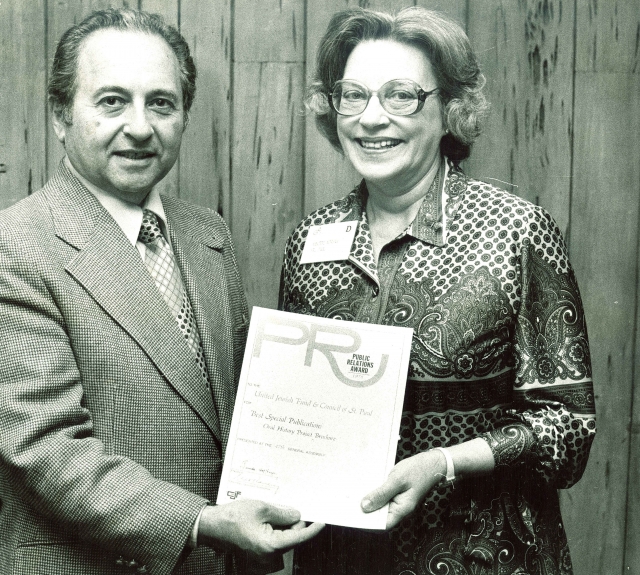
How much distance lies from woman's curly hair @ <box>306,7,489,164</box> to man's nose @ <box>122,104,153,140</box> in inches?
20.2

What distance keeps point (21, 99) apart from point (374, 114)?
3.68 feet

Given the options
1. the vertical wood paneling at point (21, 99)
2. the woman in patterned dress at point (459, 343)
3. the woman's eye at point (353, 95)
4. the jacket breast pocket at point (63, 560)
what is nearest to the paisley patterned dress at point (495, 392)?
the woman in patterned dress at point (459, 343)

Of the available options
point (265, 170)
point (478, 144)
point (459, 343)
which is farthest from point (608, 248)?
point (265, 170)

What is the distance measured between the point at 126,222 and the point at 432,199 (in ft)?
2.30

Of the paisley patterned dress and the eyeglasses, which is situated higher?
the eyeglasses

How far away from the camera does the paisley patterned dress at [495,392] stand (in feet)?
5.83

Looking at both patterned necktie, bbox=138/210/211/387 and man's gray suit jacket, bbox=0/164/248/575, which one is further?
patterned necktie, bbox=138/210/211/387

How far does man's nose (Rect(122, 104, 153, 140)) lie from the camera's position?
178cm

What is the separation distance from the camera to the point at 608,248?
246 cm

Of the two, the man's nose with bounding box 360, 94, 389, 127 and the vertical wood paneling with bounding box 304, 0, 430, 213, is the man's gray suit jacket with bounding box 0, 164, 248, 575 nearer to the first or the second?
the man's nose with bounding box 360, 94, 389, 127

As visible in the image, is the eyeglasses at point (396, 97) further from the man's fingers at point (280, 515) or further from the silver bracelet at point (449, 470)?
the man's fingers at point (280, 515)

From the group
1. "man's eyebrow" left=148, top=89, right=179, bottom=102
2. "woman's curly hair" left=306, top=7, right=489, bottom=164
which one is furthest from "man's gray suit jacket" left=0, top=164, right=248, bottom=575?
"woman's curly hair" left=306, top=7, right=489, bottom=164

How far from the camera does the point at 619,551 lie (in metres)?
2.54

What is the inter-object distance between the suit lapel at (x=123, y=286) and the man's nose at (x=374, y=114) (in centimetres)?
60
